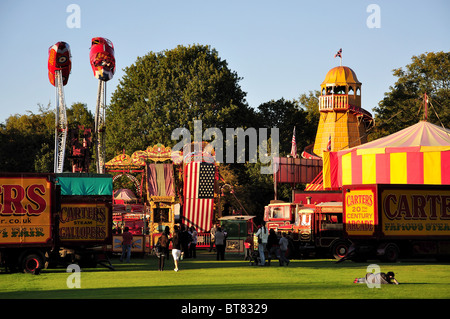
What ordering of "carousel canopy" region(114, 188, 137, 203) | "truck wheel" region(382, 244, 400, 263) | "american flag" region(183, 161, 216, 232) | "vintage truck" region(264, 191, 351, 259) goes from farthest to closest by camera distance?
"carousel canopy" region(114, 188, 137, 203), "american flag" region(183, 161, 216, 232), "vintage truck" region(264, 191, 351, 259), "truck wheel" region(382, 244, 400, 263)

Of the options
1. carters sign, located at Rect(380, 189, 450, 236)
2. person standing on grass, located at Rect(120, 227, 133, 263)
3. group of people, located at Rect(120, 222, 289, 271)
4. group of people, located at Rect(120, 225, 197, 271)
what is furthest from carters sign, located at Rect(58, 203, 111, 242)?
carters sign, located at Rect(380, 189, 450, 236)

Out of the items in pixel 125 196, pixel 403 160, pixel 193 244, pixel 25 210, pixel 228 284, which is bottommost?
pixel 228 284

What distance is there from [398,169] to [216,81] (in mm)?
29988

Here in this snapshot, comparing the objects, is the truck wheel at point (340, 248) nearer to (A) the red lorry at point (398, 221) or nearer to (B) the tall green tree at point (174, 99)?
(A) the red lorry at point (398, 221)

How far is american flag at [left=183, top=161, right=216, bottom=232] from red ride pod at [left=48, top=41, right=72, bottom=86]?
1075cm

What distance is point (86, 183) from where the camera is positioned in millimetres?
40250

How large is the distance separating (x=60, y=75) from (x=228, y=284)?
34717 millimetres

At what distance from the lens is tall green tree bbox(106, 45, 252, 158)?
2662 inches

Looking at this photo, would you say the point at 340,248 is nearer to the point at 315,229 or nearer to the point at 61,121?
the point at 315,229

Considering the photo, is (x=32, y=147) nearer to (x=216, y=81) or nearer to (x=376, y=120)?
(x=216, y=81)

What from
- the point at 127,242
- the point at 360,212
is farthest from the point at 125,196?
the point at 360,212

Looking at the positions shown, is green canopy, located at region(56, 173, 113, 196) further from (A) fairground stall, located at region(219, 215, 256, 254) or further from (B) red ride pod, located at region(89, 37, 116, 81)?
(B) red ride pod, located at region(89, 37, 116, 81)

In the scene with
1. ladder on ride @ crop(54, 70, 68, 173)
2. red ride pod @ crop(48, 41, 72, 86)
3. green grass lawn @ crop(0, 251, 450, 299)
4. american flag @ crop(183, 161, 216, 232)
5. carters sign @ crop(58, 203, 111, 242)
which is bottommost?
green grass lawn @ crop(0, 251, 450, 299)

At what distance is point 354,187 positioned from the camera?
109 feet
